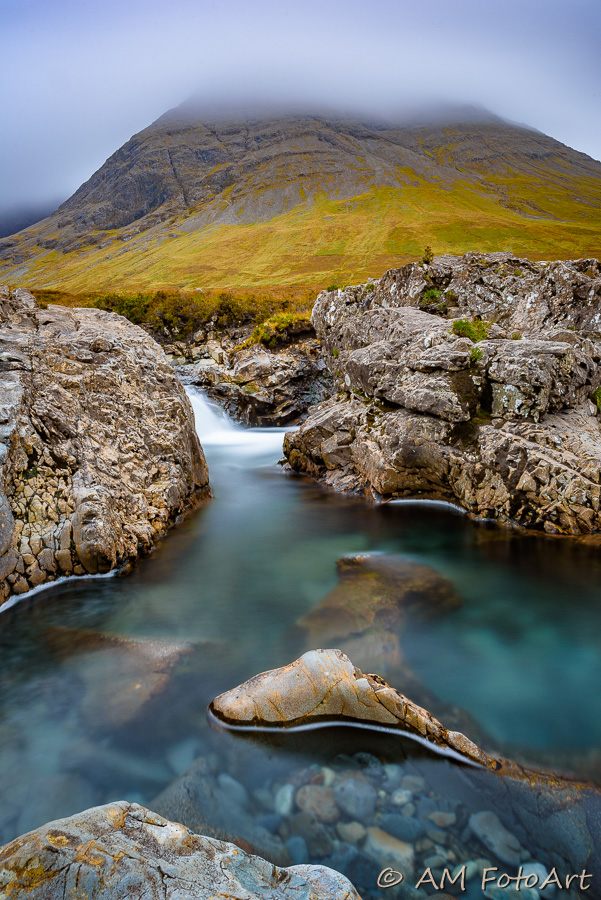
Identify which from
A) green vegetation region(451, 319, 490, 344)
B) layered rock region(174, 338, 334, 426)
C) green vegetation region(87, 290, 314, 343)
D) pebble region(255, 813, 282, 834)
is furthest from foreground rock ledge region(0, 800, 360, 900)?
green vegetation region(87, 290, 314, 343)

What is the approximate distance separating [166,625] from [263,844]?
4.35 meters

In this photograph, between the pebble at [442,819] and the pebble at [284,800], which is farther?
the pebble at [284,800]

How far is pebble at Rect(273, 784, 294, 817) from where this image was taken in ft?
15.7

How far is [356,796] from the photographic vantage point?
486 cm

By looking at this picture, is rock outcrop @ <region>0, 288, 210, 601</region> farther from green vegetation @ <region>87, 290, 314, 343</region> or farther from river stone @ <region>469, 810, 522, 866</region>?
green vegetation @ <region>87, 290, 314, 343</region>

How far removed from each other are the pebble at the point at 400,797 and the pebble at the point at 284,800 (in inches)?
42.6

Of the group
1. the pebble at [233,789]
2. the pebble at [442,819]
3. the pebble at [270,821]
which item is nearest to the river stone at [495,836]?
the pebble at [442,819]

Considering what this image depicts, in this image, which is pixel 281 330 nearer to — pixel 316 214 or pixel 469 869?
pixel 469 869

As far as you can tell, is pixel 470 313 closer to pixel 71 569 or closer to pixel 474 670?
pixel 474 670

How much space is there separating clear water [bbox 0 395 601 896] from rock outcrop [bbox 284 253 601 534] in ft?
3.32

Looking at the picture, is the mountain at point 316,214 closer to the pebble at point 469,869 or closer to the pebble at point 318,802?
the pebble at point 318,802

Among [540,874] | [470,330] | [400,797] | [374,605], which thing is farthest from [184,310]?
[540,874]

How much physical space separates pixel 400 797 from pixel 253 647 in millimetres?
3413

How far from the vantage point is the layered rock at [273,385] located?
27.6m
